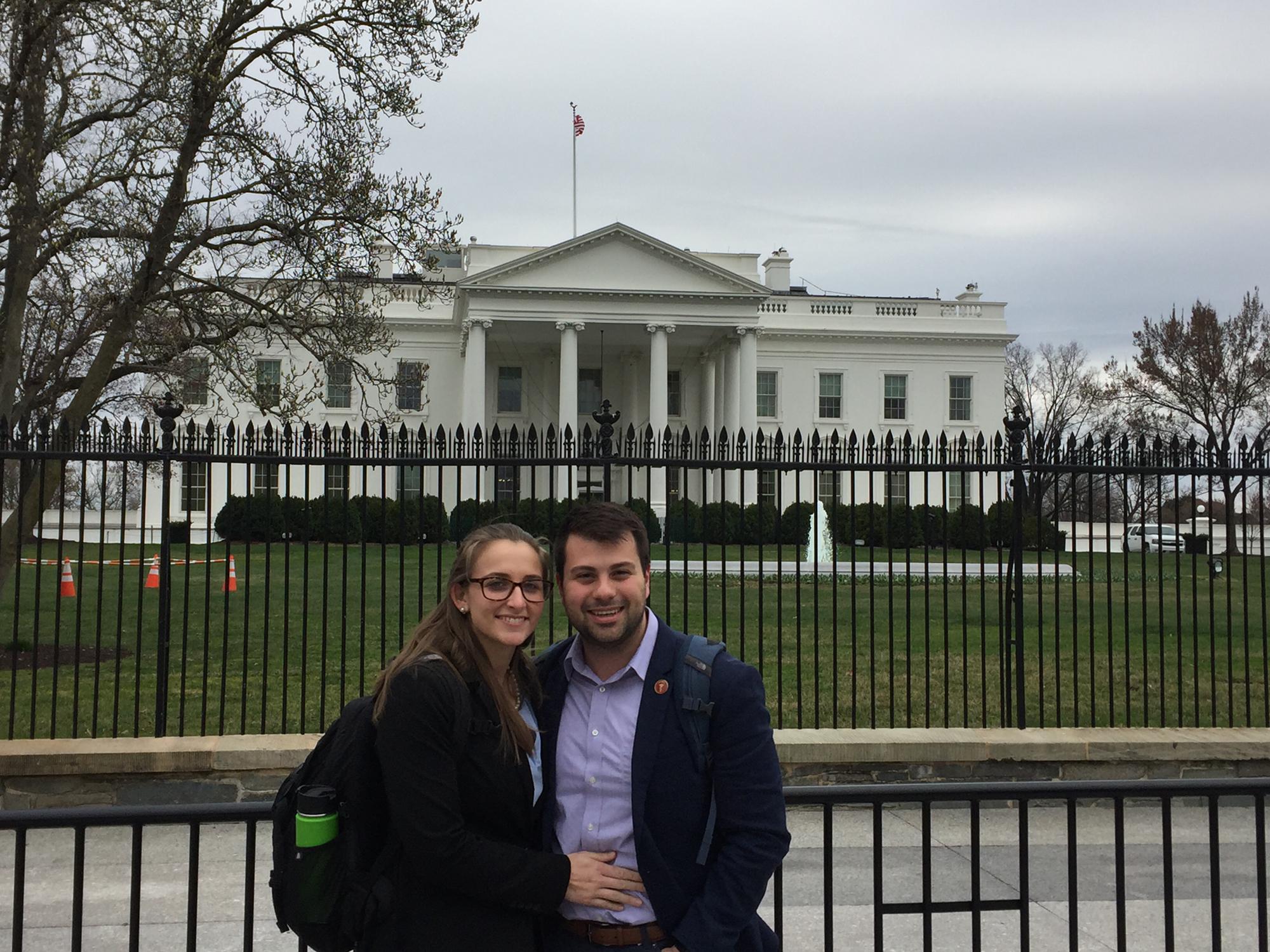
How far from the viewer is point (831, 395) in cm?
5100

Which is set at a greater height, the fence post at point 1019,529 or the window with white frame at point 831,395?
the window with white frame at point 831,395

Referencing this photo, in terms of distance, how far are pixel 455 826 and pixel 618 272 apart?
41.3m

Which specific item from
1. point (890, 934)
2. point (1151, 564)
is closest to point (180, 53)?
point (890, 934)

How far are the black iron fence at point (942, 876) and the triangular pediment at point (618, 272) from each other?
3661cm

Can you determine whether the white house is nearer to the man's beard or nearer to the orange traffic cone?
the orange traffic cone

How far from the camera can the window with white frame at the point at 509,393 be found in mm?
48250

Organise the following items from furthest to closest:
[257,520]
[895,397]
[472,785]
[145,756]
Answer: [895,397]
[257,520]
[145,756]
[472,785]

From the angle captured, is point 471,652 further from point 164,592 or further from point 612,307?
point 612,307

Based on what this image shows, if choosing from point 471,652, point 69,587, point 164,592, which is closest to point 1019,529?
point 164,592

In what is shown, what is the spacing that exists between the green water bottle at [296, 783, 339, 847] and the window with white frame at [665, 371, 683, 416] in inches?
1866

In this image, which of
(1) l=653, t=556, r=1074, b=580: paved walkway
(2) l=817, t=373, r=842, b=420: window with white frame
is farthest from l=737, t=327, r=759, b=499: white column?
(1) l=653, t=556, r=1074, b=580: paved walkway

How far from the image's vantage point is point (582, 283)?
4247 centimetres

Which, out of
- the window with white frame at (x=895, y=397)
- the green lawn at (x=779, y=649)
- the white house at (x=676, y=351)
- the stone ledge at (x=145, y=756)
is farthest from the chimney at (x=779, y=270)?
the stone ledge at (x=145, y=756)

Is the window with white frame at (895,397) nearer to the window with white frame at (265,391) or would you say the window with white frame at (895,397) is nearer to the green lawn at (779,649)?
the green lawn at (779,649)
